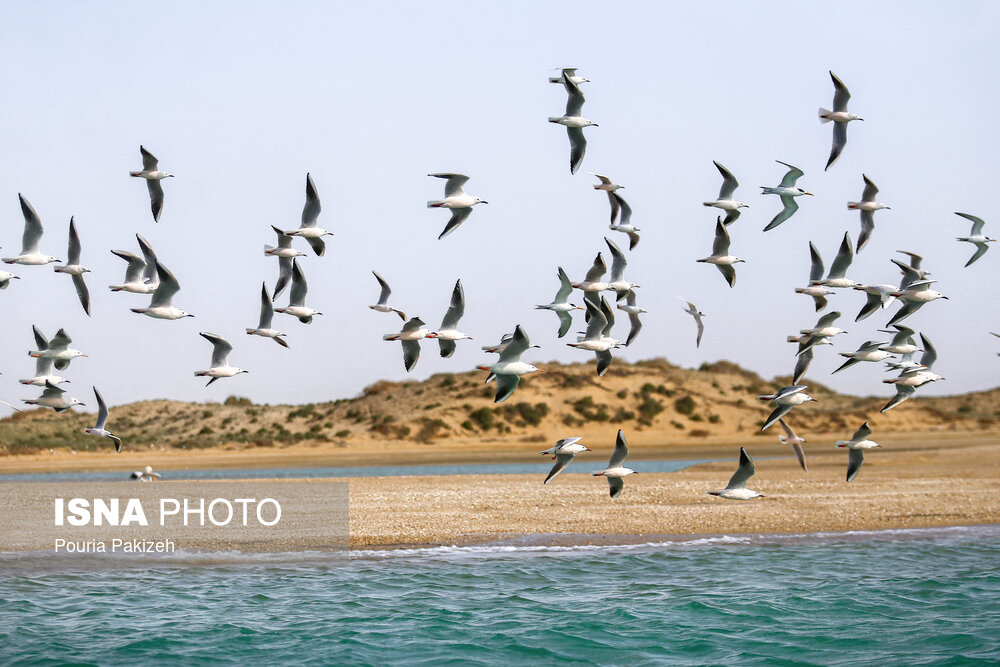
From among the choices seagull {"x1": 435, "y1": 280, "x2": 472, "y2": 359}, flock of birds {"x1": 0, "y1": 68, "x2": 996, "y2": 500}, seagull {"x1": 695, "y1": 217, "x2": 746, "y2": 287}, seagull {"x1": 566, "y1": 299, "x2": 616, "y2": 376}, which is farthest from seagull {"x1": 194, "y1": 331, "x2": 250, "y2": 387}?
seagull {"x1": 695, "y1": 217, "x2": 746, "y2": 287}

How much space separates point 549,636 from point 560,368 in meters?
64.6

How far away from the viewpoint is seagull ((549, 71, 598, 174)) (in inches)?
675

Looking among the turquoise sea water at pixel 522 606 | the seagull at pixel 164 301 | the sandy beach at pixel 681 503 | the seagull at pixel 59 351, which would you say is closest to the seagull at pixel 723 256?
the turquoise sea water at pixel 522 606

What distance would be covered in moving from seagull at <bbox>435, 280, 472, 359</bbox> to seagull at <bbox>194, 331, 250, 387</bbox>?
3730 mm

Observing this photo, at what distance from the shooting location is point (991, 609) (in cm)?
1669

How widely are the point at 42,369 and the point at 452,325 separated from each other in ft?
25.4

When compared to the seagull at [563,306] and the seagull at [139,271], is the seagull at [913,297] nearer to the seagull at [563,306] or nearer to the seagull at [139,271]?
the seagull at [563,306]

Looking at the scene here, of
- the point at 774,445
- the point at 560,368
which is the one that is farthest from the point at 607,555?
the point at 560,368

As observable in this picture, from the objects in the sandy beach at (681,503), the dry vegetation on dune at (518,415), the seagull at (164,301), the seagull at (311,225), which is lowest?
the sandy beach at (681,503)

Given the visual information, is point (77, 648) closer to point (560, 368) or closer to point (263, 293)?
point (263, 293)

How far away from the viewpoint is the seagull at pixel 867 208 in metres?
18.3

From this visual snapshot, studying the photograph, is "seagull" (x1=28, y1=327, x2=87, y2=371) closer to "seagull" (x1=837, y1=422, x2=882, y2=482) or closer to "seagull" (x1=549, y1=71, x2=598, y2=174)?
"seagull" (x1=549, y1=71, x2=598, y2=174)

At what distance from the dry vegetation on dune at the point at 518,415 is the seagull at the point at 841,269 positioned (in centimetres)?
4635

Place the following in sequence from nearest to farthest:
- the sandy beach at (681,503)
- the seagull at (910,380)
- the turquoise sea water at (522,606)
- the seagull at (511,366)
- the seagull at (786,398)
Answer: the turquoise sea water at (522,606) → the seagull at (786,398) → the seagull at (511,366) → the seagull at (910,380) → the sandy beach at (681,503)
